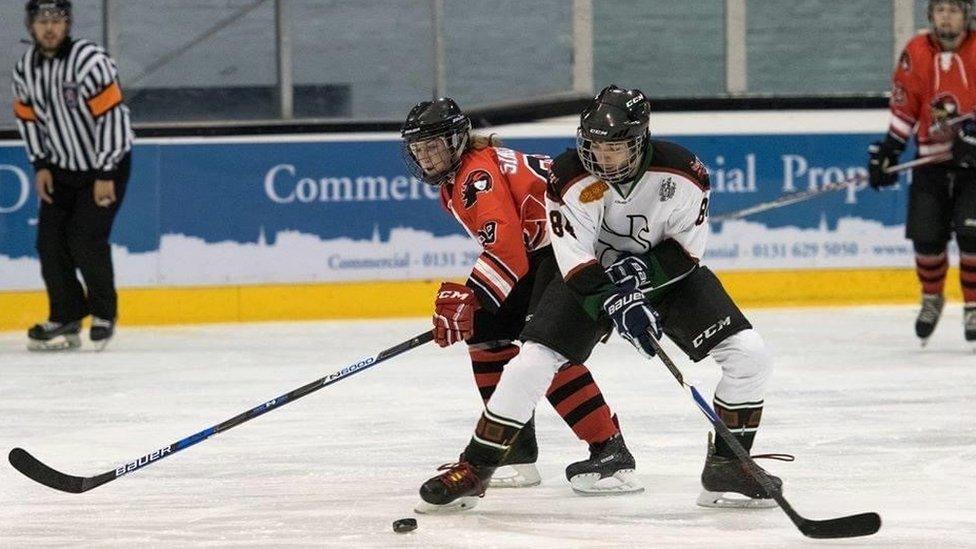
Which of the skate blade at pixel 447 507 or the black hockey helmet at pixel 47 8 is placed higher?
the black hockey helmet at pixel 47 8

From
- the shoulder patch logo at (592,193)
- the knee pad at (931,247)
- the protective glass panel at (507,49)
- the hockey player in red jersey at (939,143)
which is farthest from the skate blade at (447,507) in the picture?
the protective glass panel at (507,49)

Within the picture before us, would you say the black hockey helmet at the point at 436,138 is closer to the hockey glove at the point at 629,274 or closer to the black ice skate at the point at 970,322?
the hockey glove at the point at 629,274

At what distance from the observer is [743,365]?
3396 millimetres

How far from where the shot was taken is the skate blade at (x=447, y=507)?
3.41 meters

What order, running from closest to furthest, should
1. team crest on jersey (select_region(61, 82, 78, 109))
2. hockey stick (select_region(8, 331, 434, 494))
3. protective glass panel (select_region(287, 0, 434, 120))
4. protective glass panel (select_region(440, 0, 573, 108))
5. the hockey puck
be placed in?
the hockey puck
hockey stick (select_region(8, 331, 434, 494))
team crest on jersey (select_region(61, 82, 78, 109))
protective glass panel (select_region(287, 0, 434, 120))
protective glass panel (select_region(440, 0, 573, 108))

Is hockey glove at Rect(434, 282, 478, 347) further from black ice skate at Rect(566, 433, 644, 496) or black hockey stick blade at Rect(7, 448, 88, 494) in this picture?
black hockey stick blade at Rect(7, 448, 88, 494)

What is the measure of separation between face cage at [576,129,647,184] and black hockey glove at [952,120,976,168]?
9.50 ft

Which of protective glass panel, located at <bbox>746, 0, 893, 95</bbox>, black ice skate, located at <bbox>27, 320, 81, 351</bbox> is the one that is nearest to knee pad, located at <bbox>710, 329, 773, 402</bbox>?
black ice skate, located at <bbox>27, 320, 81, 351</bbox>

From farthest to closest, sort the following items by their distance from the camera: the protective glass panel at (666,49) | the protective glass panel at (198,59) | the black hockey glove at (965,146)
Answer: the protective glass panel at (666,49) → the protective glass panel at (198,59) → the black hockey glove at (965,146)

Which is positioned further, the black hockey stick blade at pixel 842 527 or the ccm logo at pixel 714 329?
the ccm logo at pixel 714 329

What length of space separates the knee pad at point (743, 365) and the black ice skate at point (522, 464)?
0.48 m

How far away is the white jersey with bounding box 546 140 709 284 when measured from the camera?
338 centimetres

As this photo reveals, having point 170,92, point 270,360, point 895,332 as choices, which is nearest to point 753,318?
point 895,332

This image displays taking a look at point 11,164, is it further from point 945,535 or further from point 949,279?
point 945,535
